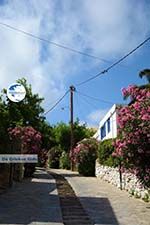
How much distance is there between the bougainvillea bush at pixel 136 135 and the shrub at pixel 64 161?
33.3 meters

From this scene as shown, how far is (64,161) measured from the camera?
48781 mm

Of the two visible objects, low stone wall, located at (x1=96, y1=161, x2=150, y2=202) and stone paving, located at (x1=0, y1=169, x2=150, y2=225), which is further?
low stone wall, located at (x1=96, y1=161, x2=150, y2=202)

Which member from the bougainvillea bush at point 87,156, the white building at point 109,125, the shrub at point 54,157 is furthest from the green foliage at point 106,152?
the shrub at point 54,157

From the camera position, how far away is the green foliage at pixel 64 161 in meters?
47.7

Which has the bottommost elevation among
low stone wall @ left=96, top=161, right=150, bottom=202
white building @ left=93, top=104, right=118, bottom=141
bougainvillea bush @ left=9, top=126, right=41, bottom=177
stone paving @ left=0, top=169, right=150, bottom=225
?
stone paving @ left=0, top=169, right=150, bottom=225

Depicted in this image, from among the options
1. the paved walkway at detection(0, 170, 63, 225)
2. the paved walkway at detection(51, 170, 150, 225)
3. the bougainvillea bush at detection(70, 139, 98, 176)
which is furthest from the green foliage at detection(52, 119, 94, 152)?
the paved walkway at detection(0, 170, 63, 225)

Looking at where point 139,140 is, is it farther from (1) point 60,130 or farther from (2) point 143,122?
(1) point 60,130

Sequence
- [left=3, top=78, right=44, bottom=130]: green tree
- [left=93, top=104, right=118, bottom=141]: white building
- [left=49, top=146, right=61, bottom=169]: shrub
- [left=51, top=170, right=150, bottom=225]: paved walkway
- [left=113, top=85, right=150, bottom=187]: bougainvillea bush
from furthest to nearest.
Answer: [left=49, top=146, right=61, bottom=169]: shrub < [left=93, top=104, right=118, bottom=141]: white building < [left=3, top=78, right=44, bottom=130]: green tree < [left=113, top=85, right=150, bottom=187]: bougainvillea bush < [left=51, top=170, right=150, bottom=225]: paved walkway

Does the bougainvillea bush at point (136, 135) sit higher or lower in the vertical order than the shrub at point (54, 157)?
lower

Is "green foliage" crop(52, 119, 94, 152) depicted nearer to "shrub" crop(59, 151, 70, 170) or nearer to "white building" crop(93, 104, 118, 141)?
"shrub" crop(59, 151, 70, 170)

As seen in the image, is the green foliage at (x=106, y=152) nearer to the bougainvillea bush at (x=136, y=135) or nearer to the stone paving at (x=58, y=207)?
the stone paving at (x=58, y=207)

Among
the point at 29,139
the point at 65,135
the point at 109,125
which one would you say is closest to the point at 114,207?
the point at 29,139

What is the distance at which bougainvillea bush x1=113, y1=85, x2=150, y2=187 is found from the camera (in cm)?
1365

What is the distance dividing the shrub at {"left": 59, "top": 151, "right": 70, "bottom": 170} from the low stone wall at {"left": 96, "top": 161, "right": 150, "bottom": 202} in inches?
705
